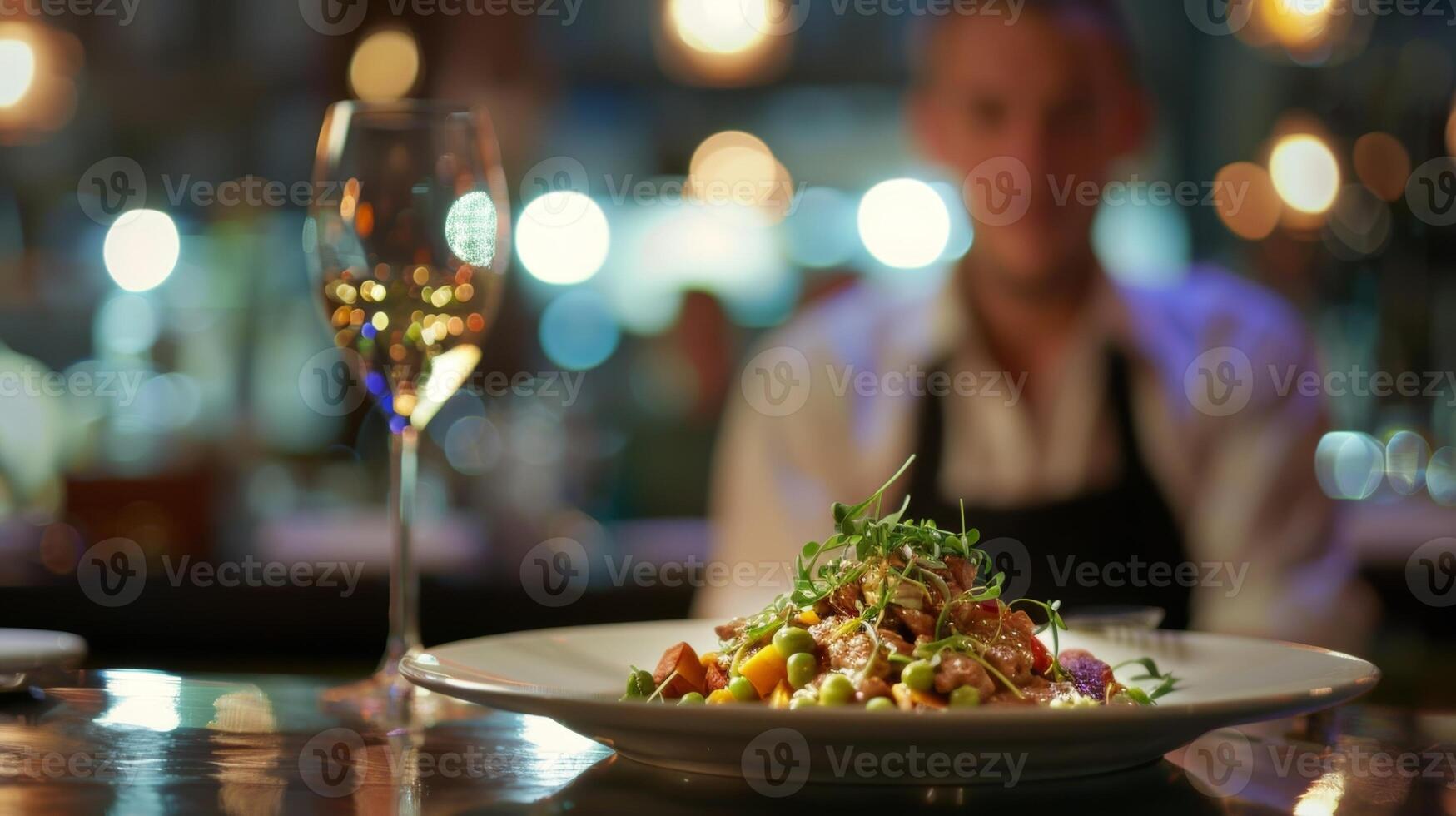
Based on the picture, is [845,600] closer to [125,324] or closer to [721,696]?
[721,696]

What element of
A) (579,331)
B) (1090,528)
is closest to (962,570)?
(1090,528)

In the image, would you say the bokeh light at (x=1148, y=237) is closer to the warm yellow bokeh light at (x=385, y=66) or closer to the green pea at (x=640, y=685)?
the warm yellow bokeh light at (x=385, y=66)

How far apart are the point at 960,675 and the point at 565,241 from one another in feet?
15.5

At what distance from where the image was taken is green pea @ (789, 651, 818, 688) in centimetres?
70

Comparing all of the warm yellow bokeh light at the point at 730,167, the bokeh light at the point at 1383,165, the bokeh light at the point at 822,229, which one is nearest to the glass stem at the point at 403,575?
the warm yellow bokeh light at the point at 730,167

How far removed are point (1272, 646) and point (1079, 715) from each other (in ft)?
1.16

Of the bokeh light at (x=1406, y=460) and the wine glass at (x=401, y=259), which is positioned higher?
the wine glass at (x=401, y=259)

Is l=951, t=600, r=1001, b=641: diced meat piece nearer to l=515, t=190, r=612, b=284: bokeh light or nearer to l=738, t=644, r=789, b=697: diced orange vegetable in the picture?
l=738, t=644, r=789, b=697: diced orange vegetable

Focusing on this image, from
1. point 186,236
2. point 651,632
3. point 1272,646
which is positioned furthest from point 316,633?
point 1272,646

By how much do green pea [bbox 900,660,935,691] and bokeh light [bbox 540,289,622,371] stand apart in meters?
4.64

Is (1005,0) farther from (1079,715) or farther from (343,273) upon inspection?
(1079,715)

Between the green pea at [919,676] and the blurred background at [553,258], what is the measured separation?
3108mm

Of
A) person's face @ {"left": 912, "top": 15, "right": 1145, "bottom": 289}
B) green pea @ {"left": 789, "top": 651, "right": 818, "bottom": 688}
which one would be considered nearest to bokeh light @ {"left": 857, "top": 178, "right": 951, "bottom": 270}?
person's face @ {"left": 912, "top": 15, "right": 1145, "bottom": 289}

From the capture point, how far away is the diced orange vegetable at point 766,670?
28.7 inches
